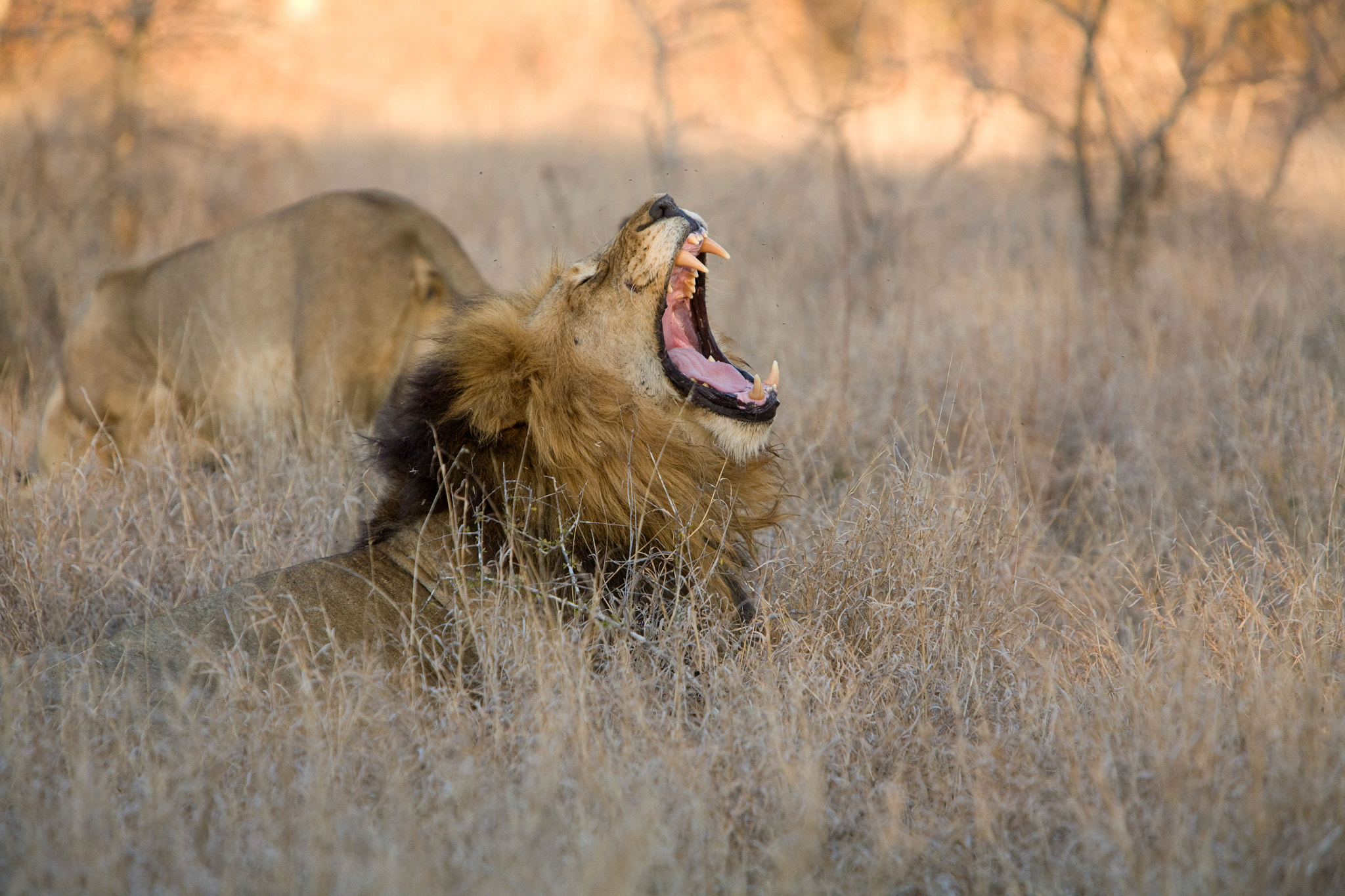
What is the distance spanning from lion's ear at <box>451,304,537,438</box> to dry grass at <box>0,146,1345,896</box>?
439 mm

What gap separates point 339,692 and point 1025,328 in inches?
Result: 160

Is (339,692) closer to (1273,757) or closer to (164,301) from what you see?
(1273,757)

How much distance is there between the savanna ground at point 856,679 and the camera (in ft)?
7.16

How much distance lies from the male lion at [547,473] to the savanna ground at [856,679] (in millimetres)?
168

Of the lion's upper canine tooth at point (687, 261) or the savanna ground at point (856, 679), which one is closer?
the savanna ground at point (856, 679)

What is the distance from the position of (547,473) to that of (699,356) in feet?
2.04

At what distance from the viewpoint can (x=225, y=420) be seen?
5133 millimetres

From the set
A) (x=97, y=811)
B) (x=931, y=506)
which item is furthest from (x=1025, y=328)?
(x=97, y=811)

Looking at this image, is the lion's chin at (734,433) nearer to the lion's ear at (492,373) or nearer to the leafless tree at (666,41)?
the lion's ear at (492,373)

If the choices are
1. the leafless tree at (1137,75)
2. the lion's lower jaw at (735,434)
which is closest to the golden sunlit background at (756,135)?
the leafless tree at (1137,75)

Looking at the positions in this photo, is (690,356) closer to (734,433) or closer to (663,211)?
(734,433)

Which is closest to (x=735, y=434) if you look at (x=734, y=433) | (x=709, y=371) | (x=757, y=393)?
(x=734, y=433)

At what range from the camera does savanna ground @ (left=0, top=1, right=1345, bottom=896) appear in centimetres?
218

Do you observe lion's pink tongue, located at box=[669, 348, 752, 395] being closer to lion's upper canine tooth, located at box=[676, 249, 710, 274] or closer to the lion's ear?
lion's upper canine tooth, located at box=[676, 249, 710, 274]
